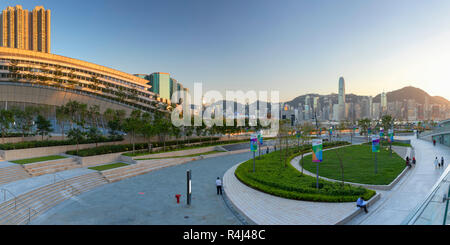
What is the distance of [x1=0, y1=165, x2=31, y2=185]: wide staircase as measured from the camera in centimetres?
2067

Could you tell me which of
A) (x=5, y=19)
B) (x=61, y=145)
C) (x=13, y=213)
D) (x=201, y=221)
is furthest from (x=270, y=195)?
(x=5, y=19)

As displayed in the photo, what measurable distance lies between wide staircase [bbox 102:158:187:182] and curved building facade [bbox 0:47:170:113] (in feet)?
112

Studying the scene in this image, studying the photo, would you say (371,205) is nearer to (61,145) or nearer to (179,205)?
(179,205)

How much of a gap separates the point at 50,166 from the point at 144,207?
664 inches

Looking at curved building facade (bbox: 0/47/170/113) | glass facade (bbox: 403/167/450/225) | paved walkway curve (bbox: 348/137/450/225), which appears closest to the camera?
glass facade (bbox: 403/167/450/225)

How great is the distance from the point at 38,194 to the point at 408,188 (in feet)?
94.2

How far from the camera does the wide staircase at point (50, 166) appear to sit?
76.5 ft

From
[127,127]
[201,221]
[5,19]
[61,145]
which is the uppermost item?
[5,19]

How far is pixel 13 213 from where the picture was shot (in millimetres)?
14133

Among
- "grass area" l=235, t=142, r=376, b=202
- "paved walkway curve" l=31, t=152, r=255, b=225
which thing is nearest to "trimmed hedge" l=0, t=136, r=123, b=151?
"paved walkway curve" l=31, t=152, r=255, b=225

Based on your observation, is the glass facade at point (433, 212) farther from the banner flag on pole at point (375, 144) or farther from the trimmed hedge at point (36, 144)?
the trimmed hedge at point (36, 144)

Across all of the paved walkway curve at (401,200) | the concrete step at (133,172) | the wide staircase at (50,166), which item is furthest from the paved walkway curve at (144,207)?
the wide staircase at (50,166)

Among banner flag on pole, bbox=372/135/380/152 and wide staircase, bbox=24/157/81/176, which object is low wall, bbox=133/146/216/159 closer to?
wide staircase, bbox=24/157/81/176

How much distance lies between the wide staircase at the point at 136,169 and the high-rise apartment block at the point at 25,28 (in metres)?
145
